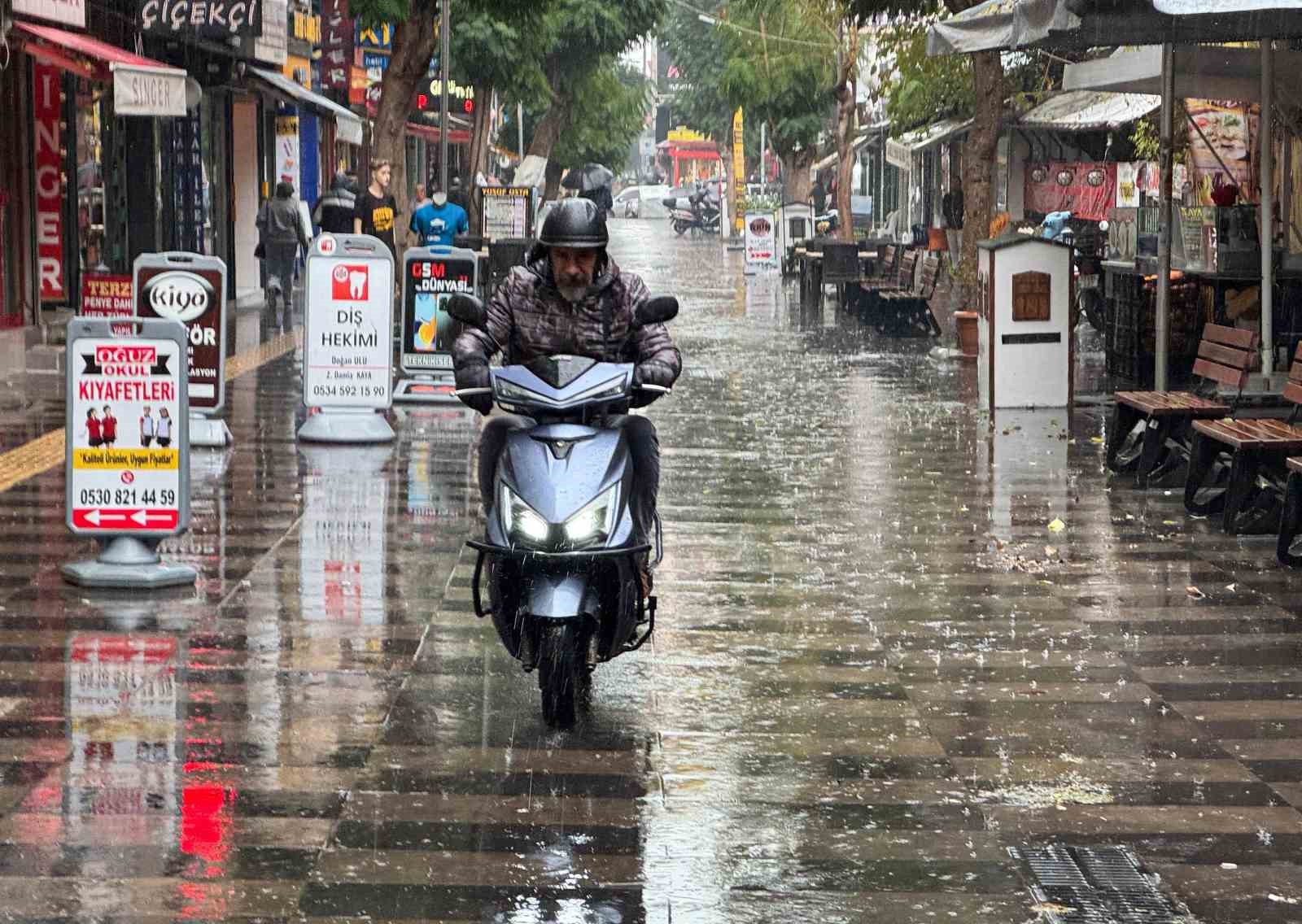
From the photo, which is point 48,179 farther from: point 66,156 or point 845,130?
point 845,130

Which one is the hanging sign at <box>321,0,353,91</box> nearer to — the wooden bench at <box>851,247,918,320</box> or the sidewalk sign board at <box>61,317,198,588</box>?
the wooden bench at <box>851,247,918,320</box>

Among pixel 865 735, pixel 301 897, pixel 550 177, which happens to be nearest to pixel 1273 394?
pixel 865 735

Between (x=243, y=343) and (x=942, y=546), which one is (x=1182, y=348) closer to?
(x=942, y=546)

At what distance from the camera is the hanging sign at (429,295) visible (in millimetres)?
16297

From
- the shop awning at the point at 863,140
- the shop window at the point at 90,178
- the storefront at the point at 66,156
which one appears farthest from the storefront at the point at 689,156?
the shop window at the point at 90,178

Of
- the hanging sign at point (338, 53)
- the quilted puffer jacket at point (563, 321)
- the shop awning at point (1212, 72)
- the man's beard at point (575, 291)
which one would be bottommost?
the quilted puffer jacket at point (563, 321)

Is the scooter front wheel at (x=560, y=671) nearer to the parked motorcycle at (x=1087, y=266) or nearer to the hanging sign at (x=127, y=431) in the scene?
the hanging sign at (x=127, y=431)

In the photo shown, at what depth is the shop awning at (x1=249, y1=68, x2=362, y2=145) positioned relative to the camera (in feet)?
97.0

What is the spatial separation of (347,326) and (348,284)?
0.29 metres

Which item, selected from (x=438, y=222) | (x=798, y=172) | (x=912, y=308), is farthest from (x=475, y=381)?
(x=798, y=172)

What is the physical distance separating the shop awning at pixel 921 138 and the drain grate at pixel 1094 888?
3434cm

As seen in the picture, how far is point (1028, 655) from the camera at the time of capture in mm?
7863

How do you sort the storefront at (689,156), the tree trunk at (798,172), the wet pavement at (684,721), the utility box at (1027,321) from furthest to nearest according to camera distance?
1. the storefront at (689,156)
2. the tree trunk at (798,172)
3. the utility box at (1027,321)
4. the wet pavement at (684,721)

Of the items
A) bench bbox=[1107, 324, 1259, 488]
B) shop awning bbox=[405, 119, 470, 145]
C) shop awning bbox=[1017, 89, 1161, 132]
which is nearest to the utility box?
bench bbox=[1107, 324, 1259, 488]
